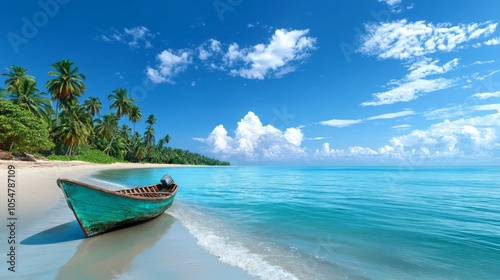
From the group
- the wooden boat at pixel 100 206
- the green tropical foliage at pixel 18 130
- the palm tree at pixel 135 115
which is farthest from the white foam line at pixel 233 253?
the palm tree at pixel 135 115

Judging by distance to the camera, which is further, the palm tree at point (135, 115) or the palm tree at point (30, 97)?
the palm tree at point (135, 115)

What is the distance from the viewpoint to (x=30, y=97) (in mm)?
34031

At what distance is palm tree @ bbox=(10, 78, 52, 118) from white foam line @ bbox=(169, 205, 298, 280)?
38.7 m

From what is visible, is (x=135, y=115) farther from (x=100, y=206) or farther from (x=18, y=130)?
(x=100, y=206)

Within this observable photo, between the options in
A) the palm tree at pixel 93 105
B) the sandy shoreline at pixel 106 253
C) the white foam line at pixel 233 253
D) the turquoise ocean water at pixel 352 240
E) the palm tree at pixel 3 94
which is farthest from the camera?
the palm tree at pixel 93 105

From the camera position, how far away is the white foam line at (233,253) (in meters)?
4.96

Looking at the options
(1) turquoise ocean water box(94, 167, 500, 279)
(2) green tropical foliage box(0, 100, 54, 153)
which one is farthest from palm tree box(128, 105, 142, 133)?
(1) turquoise ocean water box(94, 167, 500, 279)

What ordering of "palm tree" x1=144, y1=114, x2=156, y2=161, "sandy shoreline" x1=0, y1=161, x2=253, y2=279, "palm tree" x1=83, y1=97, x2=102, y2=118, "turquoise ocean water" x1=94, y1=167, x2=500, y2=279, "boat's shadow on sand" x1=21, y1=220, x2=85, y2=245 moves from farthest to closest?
1. "palm tree" x1=144, y1=114, x2=156, y2=161
2. "palm tree" x1=83, y1=97, x2=102, y2=118
3. "boat's shadow on sand" x1=21, y1=220, x2=85, y2=245
4. "turquoise ocean water" x1=94, y1=167, x2=500, y2=279
5. "sandy shoreline" x1=0, y1=161, x2=253, y2=279

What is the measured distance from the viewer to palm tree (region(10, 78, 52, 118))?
108 feet

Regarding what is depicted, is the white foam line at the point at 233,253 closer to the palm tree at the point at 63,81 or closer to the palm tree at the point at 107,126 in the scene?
the palm tree at the point at 63,81

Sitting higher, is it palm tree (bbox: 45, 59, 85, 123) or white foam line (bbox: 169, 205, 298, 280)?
palm tree (bbox: 45, 59, 85, 123)

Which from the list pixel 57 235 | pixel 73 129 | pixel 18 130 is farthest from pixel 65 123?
pixel 57 235

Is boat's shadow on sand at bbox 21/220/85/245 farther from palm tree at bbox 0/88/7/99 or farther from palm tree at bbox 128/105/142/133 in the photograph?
palm tree at bbox 128/105/142/133

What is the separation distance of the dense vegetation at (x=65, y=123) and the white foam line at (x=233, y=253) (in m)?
28.8
